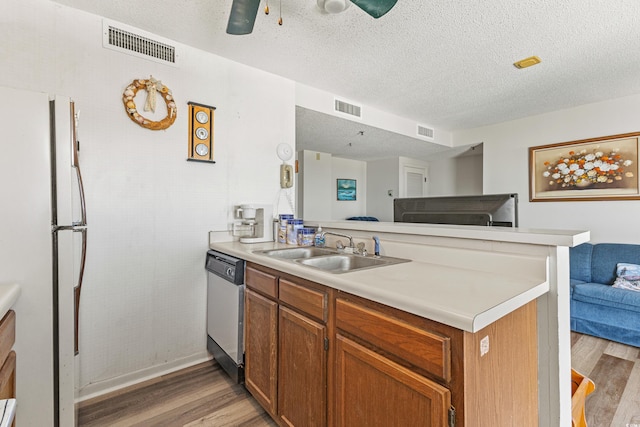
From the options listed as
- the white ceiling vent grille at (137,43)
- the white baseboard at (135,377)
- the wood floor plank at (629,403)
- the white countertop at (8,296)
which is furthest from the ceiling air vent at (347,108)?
the wood floor plank at (629,403)

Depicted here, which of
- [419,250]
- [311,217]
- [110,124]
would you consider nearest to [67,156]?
[110,124]

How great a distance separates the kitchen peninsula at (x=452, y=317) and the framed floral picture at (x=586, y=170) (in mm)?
3066

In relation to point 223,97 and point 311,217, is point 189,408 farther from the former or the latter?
point 311,217

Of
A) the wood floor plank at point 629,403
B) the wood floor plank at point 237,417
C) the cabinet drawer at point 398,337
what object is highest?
the cabinet drawer at point 398,337

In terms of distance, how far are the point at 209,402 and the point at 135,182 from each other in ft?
4.95

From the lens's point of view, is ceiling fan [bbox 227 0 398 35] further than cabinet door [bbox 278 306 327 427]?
Yes

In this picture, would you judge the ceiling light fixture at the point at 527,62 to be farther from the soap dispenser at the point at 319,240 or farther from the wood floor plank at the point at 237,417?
the wood floor plank at the point at 237,417

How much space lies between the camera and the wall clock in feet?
7.41

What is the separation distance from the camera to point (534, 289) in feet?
3.50

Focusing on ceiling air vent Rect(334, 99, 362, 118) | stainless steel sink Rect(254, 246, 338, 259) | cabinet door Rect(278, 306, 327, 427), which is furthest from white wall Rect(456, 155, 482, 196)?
cabinet door Rect(278, 306, 327, 427)

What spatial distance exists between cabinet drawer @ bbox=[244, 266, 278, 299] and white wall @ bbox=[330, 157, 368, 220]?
4.06 meters

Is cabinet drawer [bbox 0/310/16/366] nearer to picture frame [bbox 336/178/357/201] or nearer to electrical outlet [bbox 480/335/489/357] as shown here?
electrical outlet [bbox 480/335/489/357]

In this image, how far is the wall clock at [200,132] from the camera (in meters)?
2.26

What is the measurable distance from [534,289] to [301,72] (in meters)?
2.48
